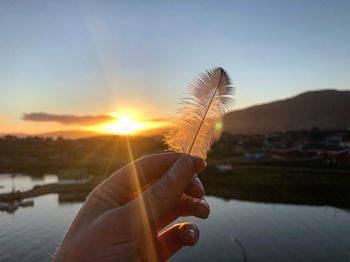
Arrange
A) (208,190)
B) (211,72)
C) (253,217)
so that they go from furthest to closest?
(208,190), (253,217), (211,72)

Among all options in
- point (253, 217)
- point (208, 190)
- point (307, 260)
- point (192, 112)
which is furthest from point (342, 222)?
point (192, 112)

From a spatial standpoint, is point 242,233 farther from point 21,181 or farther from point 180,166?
point 21,181

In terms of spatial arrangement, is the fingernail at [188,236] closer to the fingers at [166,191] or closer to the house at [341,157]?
the fingers at [166,191]

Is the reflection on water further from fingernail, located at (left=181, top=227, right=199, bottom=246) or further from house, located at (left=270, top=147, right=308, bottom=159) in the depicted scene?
fingernail, located at (left=181, top=227, right=199, bottom=246)

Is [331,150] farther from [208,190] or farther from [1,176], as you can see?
[1,176]

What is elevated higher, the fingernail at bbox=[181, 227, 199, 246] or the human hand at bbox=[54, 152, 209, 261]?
the human hand at bbox=[54, 152, 209, 261]

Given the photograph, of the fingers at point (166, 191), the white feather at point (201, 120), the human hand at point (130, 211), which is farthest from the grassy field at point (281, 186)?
the fingers at point (166, 191)

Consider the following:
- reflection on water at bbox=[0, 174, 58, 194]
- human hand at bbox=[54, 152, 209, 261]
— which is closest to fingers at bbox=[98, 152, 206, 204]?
human hand at bbox=[54, 152, 209, 261]
